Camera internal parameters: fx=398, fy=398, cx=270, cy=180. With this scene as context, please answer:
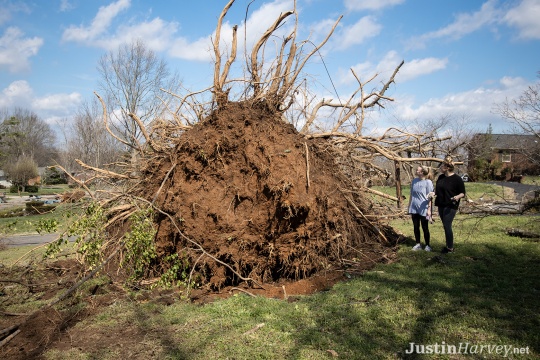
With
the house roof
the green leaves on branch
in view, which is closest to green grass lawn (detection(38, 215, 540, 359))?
the green leaves on branch

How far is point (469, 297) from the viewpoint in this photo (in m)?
5.09

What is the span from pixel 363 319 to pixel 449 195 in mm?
3733

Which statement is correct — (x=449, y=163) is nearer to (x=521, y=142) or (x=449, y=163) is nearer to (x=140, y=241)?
(x=140, y=241)

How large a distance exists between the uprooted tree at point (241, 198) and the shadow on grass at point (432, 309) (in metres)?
1.19

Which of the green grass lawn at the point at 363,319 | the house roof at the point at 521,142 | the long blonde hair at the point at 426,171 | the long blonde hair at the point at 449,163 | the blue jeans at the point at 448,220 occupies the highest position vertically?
the house roof at the point at 521,142

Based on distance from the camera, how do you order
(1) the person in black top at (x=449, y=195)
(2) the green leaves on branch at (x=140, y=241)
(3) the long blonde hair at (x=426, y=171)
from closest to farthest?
(2) the green leaves on branch at (x=140, y=241)
(1) the person in black top at (x=449, y=195)
(3) the long blonde hair at (x=426, y=171)

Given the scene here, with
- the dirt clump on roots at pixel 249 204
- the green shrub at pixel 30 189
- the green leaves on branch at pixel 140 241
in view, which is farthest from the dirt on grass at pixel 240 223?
the green shrub at pixel 30 189

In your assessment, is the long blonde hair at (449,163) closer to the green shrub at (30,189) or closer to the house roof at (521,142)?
the house roof at (521,142)

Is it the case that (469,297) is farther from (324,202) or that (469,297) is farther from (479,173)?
(479,173)

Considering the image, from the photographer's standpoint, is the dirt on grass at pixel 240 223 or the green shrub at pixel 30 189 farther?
the green shrub at pixel 30 189

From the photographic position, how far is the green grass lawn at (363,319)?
3949 mm

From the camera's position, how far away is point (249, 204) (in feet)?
22.1

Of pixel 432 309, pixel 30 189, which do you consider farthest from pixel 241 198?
pixel 30 189

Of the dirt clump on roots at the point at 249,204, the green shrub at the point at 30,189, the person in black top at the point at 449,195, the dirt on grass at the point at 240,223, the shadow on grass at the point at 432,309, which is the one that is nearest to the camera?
the shadow on grass at the point at 432,309
